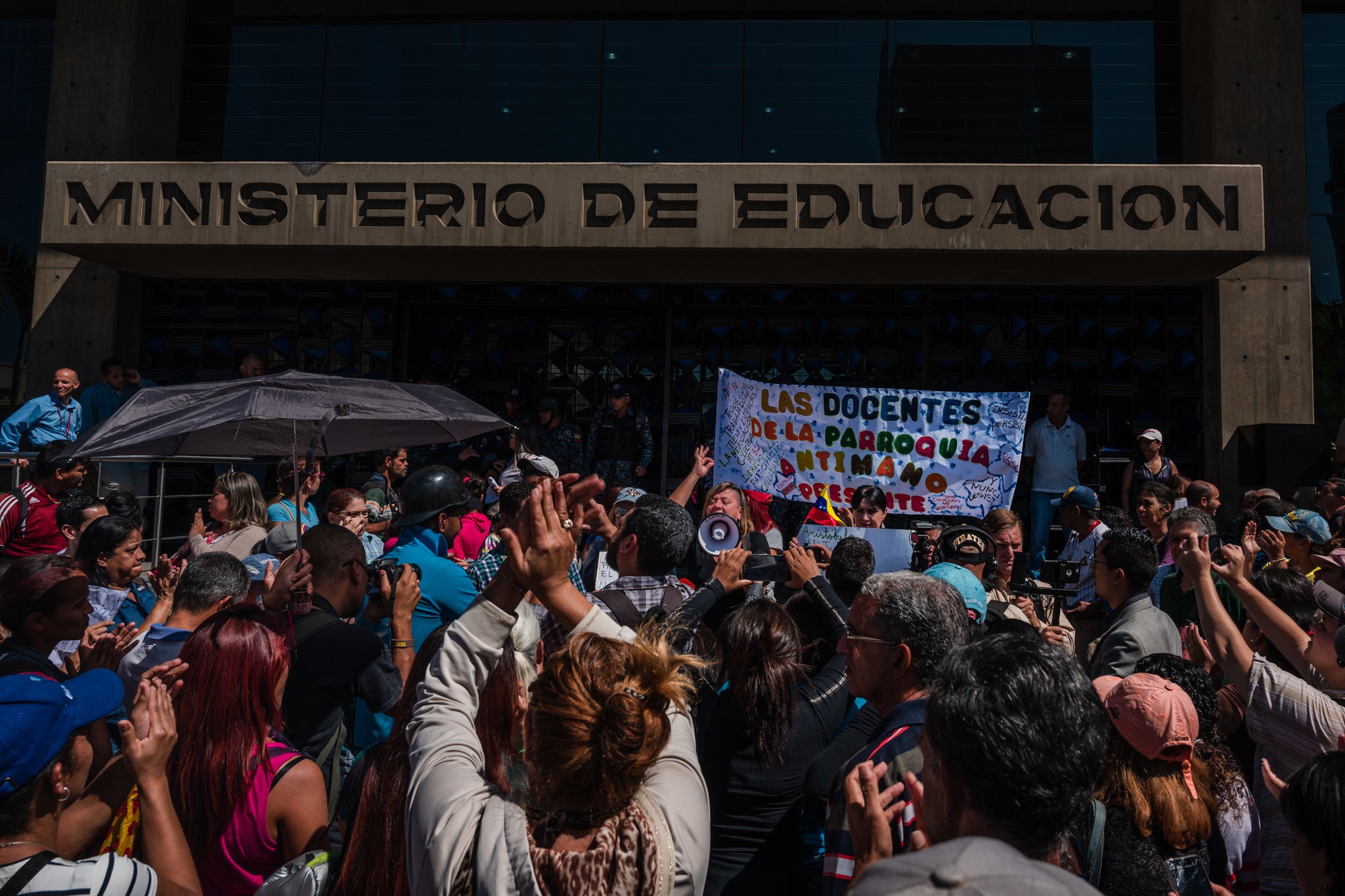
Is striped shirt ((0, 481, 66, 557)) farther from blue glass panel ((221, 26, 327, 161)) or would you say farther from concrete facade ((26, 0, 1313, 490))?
blue glass panel ((221, 26, 327, 161))

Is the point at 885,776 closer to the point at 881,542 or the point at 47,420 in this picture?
the point at 881,542

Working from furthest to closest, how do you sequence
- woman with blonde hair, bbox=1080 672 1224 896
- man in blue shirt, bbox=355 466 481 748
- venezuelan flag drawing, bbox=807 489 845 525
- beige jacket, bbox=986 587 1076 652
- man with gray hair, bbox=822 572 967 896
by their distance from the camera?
venezuelan flag drawing, bbox=807 489 845 525 < beige jacket, bbox=986 587 1076 652 < man in blue shirt, bbox=355 466 481 748 < man with gray hair, bbox=822 572 967 896 < woman with blonde hair, bbox=1080 672 1224 896

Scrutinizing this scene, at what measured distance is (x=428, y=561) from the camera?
4547 mm

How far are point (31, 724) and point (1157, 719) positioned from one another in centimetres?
264

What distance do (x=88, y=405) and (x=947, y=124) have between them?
10.2 meters

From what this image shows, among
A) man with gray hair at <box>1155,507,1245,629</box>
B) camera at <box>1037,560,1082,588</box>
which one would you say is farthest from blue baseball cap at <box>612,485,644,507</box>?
man with gray hair at <box>1155,507,1245,629</box>

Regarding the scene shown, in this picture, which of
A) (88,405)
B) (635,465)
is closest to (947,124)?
(635,465)

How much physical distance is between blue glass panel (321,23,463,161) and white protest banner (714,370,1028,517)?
5.55m

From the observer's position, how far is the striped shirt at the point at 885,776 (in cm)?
224

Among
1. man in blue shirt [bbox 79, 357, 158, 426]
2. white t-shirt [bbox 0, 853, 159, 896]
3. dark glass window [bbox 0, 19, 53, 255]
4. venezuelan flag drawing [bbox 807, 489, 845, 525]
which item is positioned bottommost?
white t-shirt [bbox 0, 853, 159, 896]

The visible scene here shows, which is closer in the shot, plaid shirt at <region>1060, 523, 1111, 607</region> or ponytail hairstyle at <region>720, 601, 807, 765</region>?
ponytail hairstyle at <region>720, 601, 807, 765</region>

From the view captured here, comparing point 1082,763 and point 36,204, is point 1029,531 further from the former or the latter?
point 36,204

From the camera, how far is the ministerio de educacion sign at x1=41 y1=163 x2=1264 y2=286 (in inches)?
395

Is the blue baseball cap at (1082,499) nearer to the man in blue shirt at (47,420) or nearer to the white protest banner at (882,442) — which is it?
the white protest banner at (882,442)
